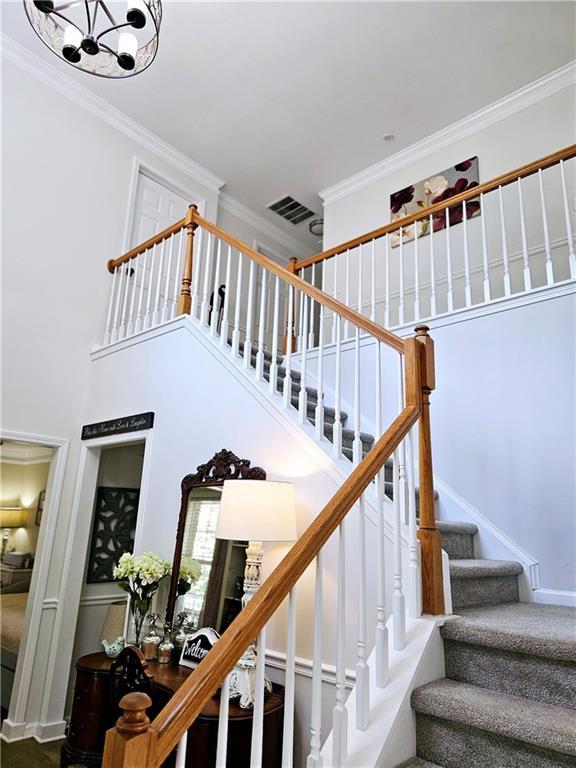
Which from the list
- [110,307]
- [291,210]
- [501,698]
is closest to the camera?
[501,698]

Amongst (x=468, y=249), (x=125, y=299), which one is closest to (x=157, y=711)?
(x=125, y=299)

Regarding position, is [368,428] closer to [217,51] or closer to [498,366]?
[498,366]

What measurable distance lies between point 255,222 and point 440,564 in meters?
5.75

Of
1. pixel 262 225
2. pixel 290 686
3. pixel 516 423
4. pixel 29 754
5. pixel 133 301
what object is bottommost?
pixel 29 754

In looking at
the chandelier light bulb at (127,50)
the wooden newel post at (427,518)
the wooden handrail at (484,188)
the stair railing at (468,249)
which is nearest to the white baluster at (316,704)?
the wooden newel post at (427,518)

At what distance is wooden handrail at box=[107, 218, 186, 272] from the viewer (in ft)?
14.0

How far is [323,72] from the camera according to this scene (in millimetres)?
4574

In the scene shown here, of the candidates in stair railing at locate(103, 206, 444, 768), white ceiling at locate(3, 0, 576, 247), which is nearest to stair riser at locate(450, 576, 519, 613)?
stair railing at locate(103, 206, 444, 768)

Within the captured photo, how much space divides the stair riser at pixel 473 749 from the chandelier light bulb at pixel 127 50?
3462mm

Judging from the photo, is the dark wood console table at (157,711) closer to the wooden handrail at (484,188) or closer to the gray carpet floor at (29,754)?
the gray carpet floor at (29,754)

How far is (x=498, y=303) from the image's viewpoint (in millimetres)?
3348

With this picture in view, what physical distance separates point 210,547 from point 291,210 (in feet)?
16.1

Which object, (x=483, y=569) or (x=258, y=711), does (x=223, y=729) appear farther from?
(x=483, y=569)

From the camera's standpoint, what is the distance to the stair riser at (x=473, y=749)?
1435mm
